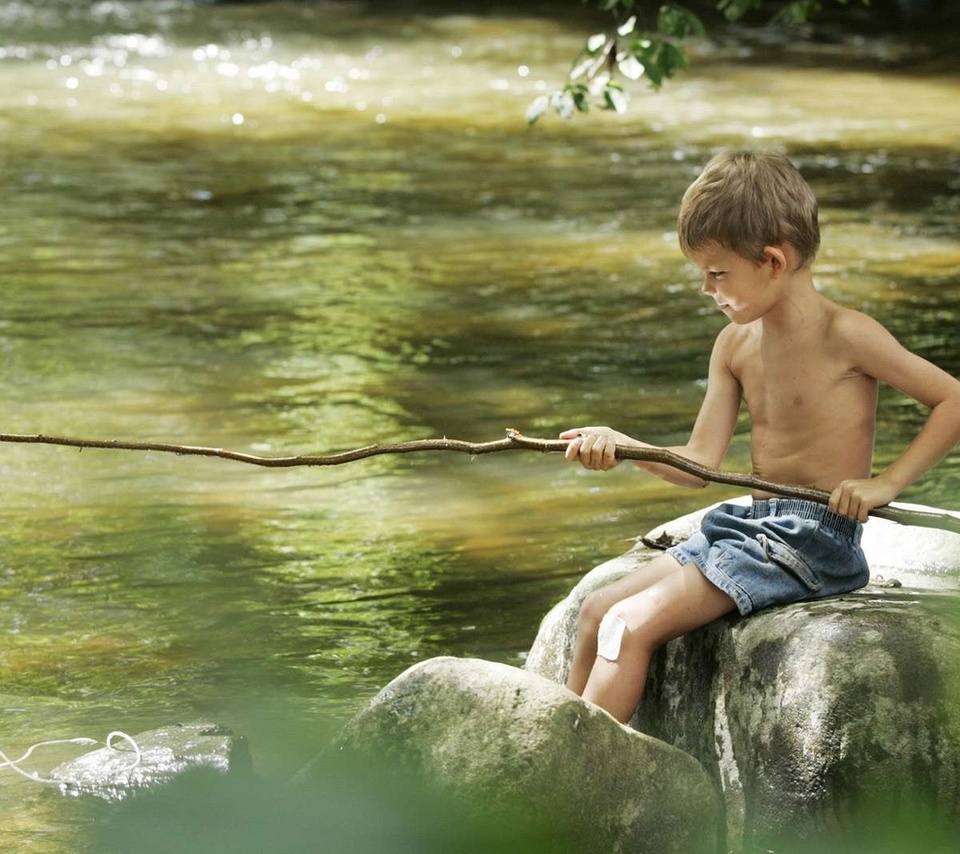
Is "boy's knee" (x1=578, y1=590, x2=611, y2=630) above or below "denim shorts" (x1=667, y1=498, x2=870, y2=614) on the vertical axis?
below

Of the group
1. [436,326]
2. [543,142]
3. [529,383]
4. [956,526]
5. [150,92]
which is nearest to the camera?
[956,526]

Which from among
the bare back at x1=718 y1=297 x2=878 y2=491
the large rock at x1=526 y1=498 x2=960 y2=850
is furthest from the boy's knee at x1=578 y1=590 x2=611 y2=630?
the bare back at x1=718 y1=297 x2=878 y2=491

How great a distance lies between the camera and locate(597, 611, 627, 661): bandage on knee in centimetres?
369

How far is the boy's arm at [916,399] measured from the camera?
364 cm

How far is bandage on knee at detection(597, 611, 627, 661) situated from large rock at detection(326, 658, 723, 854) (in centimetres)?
24

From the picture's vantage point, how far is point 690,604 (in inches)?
144

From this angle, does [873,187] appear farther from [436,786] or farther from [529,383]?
[436,786]

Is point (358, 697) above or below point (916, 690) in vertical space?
below

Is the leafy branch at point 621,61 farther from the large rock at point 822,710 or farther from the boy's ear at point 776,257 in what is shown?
the large rock at point 822,710

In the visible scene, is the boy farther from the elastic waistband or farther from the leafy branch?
the leafy branch

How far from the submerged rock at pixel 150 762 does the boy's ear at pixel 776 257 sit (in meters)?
1.53

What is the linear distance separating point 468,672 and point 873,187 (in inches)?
364

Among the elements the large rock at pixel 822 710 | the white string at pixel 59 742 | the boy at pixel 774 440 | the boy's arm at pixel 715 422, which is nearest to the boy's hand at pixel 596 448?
the boy at pixel 774 440

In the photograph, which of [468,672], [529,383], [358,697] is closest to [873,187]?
[529,383]
